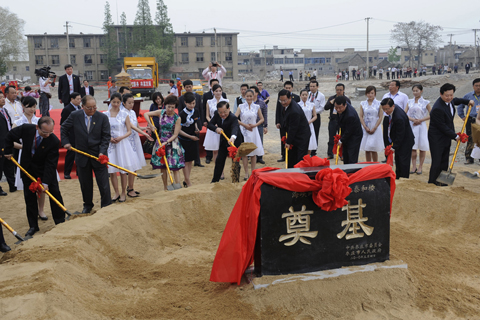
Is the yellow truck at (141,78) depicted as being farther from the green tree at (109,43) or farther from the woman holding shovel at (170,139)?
the green tree at (109,43)

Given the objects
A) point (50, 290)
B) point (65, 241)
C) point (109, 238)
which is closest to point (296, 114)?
point (109, 238)

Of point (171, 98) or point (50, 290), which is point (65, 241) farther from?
point (171, 98)

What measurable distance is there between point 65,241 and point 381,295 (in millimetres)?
3572

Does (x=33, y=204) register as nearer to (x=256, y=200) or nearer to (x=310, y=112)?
(x=256, y=200)

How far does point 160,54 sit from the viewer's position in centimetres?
5800

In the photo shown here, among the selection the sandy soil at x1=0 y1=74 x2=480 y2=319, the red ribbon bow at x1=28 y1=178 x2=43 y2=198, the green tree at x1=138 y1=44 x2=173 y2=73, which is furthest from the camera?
the green tree at x1=138 y1=44 x2=173 y2=73

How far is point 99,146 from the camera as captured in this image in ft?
21.6

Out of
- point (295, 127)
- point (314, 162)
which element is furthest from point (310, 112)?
point (314, 162)

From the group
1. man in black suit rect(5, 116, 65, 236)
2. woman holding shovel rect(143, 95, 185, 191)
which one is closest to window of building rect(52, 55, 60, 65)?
woman holding shovel rect(143, 95, 185, 191)

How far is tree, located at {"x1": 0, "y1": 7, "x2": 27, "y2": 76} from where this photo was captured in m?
51.7

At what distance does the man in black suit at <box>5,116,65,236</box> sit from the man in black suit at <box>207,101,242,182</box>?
2.95 m

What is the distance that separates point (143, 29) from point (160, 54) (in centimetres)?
780

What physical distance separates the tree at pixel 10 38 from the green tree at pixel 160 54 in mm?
15403

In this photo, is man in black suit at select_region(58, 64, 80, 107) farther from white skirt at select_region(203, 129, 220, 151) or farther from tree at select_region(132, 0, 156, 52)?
tree at select_region(132, 0, 156, 52)
